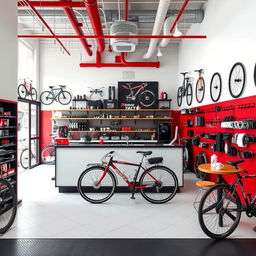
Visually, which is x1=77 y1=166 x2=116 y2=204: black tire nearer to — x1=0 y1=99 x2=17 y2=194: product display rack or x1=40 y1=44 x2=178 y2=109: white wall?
x1=0 y1=99 x2=17 y2=194: product display rack

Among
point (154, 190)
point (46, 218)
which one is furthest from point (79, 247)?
point (154, 190)

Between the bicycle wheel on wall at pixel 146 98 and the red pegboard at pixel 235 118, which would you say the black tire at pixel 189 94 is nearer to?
the red pegboard at pixel 235 118

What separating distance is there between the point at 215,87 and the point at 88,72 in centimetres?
517

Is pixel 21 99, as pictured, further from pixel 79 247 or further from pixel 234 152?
pixel 234 152

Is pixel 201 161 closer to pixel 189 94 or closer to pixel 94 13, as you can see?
pixel 189 94

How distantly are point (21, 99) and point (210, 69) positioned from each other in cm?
562

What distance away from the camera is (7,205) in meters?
3.74

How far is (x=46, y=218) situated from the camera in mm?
3625

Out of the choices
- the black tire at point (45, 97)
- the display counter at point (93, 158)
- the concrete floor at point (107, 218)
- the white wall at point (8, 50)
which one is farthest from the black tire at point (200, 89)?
the black tire at point (45, 97)

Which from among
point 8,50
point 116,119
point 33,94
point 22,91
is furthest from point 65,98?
point 8,50

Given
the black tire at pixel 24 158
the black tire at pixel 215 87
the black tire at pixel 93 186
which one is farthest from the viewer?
the black tire at pixel 24 158

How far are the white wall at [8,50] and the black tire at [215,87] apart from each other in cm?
418

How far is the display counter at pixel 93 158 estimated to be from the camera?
16.0ft

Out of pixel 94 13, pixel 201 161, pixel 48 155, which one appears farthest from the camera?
pixel 48 155
